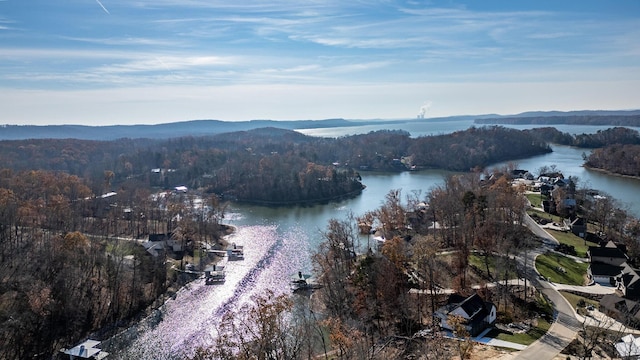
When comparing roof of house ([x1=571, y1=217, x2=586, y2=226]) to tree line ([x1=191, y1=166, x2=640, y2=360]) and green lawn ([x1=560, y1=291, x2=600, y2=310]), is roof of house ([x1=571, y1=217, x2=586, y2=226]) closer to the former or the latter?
tree line ([x1=191, y1=166, x2=640, y2=360])

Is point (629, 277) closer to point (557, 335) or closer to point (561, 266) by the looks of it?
point (561, 266)

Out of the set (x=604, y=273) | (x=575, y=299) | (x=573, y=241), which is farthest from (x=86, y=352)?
(x=573, y=241)

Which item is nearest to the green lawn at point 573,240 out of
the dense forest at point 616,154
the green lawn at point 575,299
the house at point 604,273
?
the house at point 604,273

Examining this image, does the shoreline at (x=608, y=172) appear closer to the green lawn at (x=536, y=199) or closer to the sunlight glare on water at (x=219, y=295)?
the green lawn at (x=536, y=199)

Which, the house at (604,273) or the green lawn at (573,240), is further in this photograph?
the green lawn at (573,240)

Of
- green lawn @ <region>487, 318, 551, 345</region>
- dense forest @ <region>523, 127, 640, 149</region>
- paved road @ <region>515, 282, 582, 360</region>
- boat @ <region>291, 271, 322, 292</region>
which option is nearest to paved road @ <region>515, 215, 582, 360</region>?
paved road @ <region>515, 282, 582, 360</region>

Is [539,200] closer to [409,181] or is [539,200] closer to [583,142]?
[409,181]
